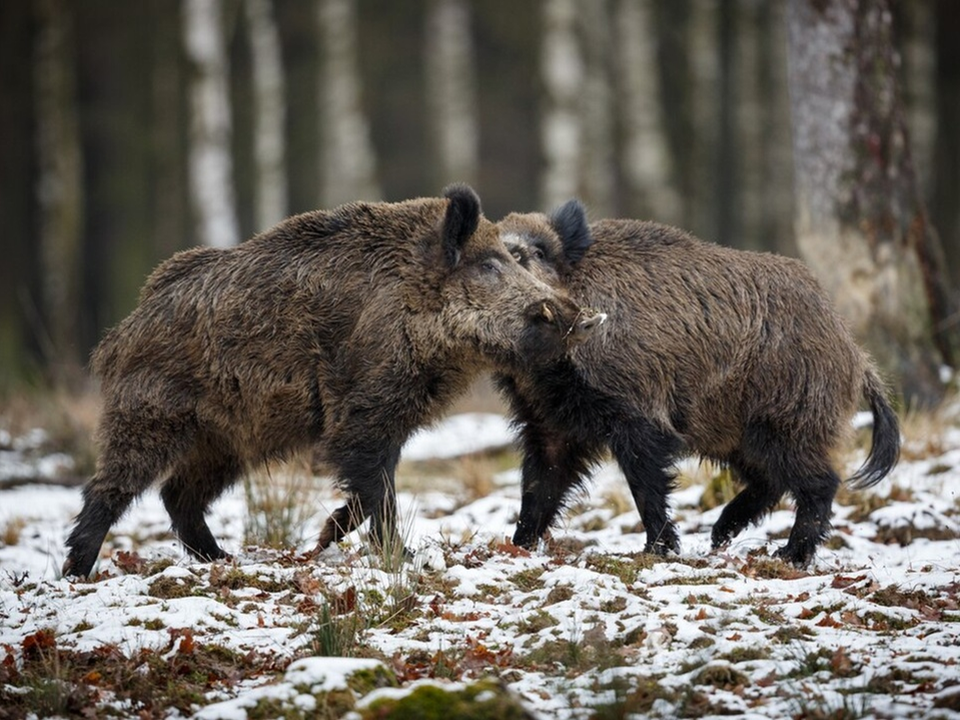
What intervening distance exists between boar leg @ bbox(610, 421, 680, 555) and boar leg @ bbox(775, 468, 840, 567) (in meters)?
0.69

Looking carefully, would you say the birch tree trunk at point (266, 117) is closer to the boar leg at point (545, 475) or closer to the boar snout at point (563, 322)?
the boar leg at point (545, 475)

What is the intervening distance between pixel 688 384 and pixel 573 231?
1.14 meters

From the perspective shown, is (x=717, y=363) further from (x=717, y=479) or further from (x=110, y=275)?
(x=110, y=275)

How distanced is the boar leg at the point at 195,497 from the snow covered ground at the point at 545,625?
0.46ft

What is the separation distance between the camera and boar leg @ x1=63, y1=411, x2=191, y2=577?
21.8ft

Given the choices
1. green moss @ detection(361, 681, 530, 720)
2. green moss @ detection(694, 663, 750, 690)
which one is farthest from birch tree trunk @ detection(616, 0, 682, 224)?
green moss @ detection(361, 681, 530, 720)

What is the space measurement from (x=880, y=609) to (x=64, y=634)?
11.9 feet

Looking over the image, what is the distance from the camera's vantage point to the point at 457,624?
17.6ft

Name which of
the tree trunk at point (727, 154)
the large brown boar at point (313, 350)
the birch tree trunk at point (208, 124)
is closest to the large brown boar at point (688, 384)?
the large brown boar at point (313, 350)

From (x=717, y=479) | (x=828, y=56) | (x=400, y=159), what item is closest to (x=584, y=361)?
(x=717, y=479)

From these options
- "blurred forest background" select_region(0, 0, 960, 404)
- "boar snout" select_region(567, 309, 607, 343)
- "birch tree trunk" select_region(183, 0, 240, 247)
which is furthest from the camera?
"blurred forest background" select_region(0, 0, 960, 404)

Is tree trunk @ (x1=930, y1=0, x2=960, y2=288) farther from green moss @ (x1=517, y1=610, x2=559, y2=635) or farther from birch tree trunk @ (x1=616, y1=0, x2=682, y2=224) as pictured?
green moss @ (x1=517, y1=610, x2=559, y2=635)

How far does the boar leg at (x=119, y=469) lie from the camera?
261 inches

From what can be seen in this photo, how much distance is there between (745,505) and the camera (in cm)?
725
